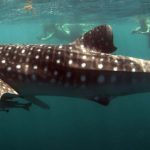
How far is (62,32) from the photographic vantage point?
159 feet

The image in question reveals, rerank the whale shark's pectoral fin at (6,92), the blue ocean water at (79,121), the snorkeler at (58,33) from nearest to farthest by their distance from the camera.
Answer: the whale shark's pectoral fin at (6,92) → the blue ocean water at (79,121) → the snorkeler at (58,33)

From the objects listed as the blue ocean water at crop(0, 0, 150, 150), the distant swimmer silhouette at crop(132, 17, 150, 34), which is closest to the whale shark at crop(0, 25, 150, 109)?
the blue ocean water at crop(0, 0, 150, 150)

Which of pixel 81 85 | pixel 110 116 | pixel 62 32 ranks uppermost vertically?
pixel 81 85

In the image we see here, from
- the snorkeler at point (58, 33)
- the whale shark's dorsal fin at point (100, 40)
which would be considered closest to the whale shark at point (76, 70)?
the whale shark's dorsal fin at point (100, 40)

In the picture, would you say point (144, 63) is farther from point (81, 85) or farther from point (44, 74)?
point (44, 74)

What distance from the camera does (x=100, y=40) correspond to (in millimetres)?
8219

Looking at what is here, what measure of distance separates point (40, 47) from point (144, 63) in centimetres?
260

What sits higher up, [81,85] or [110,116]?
[81,85]

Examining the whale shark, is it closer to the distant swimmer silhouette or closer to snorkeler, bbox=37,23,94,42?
the distant swimmer silhouette

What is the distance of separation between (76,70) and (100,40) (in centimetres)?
105

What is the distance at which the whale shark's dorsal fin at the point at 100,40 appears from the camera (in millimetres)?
8117

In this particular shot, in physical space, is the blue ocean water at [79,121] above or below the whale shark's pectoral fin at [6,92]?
below

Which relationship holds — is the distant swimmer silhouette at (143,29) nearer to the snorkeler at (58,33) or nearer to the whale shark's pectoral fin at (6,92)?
the snorkeler at (58,33)

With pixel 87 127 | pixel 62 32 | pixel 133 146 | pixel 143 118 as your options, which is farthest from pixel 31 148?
pixel 62 32
